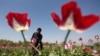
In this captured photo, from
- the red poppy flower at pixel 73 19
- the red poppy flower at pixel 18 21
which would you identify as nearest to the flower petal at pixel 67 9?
the red poppy flower at pixel 73 19

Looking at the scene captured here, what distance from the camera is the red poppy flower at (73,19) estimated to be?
4.49 feet

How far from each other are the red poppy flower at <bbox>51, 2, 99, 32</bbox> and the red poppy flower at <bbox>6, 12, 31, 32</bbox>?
266 millimetres

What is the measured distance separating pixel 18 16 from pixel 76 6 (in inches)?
16.9

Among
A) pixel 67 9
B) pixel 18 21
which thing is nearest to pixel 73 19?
pixel 67 9

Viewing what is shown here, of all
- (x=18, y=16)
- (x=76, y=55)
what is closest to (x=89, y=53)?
(x=76, y=55)

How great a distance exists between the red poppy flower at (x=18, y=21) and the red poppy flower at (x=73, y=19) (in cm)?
27

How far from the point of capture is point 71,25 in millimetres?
1427

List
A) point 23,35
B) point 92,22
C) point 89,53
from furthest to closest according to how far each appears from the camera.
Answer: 1. point 89,53
2. point 23,35
3. point 92,22

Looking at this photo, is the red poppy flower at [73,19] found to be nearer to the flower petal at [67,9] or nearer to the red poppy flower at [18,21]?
the flower petal at [67,9]

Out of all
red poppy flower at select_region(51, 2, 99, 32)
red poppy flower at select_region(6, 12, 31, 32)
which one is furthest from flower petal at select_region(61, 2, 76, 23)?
red poppy flower at select_region(6, 12, 31, 32)

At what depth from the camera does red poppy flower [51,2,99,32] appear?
137 centimetres

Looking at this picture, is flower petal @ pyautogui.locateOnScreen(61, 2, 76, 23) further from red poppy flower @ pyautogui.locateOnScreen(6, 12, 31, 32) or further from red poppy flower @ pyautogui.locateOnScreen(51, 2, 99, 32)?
red poppy flower @ pyautogui.locateOnScreen(6, 12, 31, 32)

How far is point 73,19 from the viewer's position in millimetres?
1431

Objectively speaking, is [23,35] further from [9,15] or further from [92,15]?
[92,15]
